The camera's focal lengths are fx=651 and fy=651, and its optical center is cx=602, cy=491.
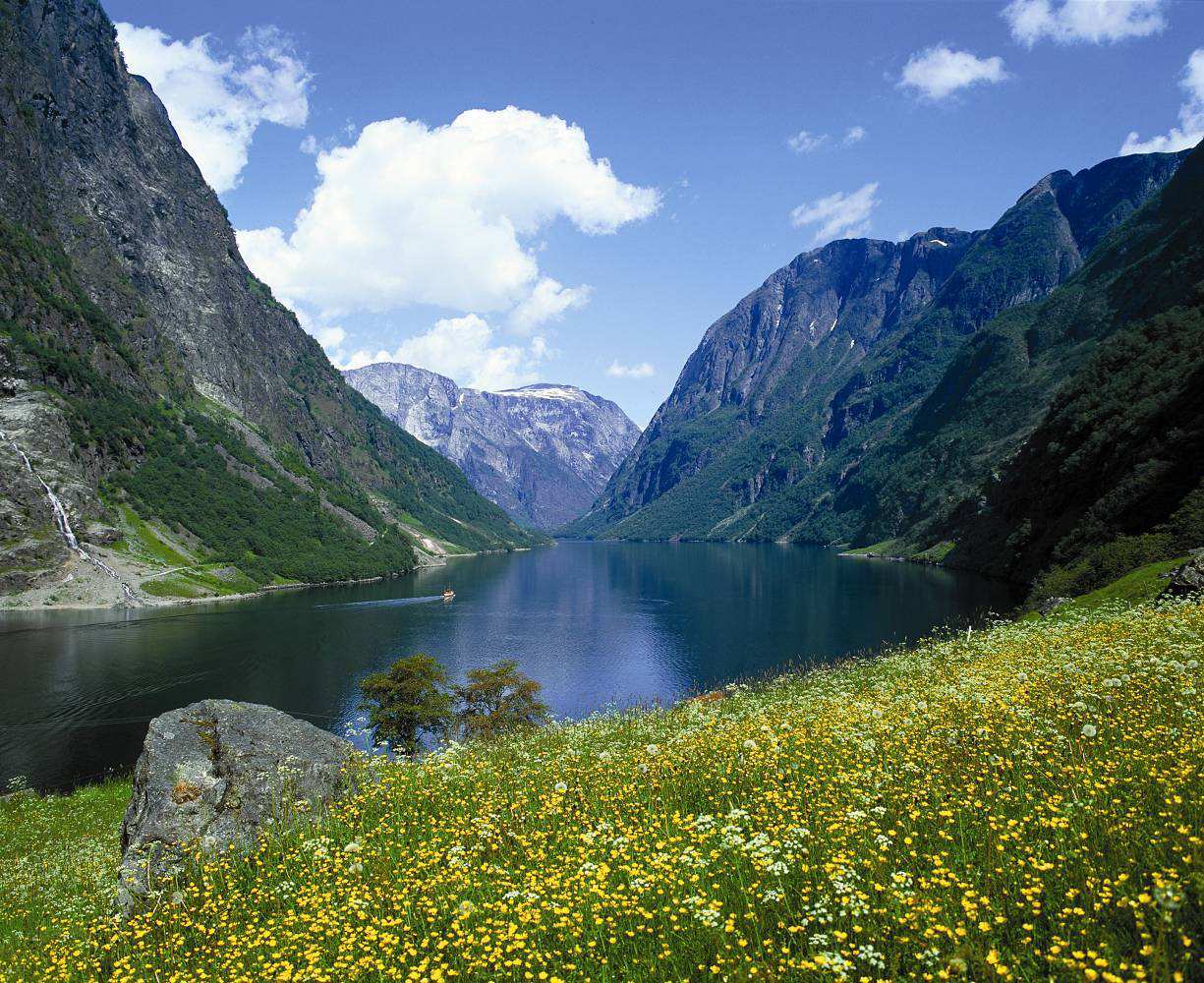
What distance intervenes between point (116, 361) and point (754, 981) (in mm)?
245078

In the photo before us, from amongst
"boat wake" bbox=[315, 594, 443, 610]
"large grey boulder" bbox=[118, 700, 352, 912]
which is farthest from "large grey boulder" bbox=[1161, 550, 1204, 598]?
"boat wake" bbox=[315, 594, 443, 610]

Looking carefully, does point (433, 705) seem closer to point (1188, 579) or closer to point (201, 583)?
point (1188, 579)

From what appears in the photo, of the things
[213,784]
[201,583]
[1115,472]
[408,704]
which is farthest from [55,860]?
[201,583]

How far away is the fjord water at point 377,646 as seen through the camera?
2459 inches

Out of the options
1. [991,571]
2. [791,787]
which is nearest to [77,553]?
[791,787]

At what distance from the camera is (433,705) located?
5303 centimetres

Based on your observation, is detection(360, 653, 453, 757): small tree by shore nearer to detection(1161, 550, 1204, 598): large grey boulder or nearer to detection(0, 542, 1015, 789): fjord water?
detection(0, 542, 1015, 789): fjord water

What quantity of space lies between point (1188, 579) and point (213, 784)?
40.5 metres

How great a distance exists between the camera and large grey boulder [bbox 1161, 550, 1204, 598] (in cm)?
2986

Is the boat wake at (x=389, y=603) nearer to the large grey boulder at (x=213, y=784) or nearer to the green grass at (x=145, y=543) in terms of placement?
the green grass at (x=145, y=543)

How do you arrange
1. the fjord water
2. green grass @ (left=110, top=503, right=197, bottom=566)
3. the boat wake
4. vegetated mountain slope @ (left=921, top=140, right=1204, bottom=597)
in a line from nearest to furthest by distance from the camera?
the fjord water → vegetated mountain slope @ (left=921, top=140, right=1204, bottom=597) → the boat wake → green grass @ (left=110, top=503, right=197, bottom=566)

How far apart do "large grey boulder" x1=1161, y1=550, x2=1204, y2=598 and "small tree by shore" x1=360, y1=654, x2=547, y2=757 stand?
40244 millimetres

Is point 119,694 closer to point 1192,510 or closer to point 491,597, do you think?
point 491,597

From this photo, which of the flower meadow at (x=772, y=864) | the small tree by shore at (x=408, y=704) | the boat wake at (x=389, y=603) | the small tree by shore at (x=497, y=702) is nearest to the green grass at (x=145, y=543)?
the boat wake at (x=389, y=603)
